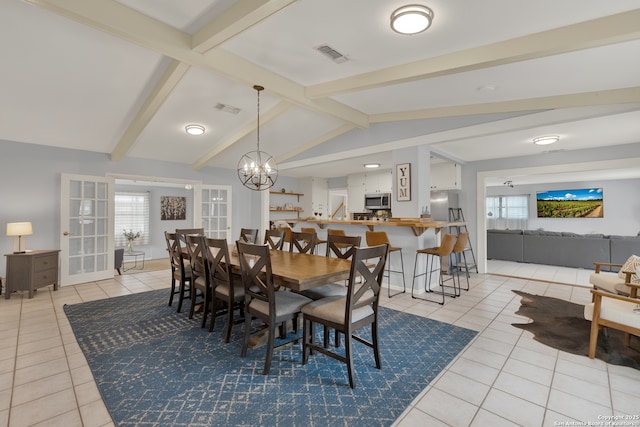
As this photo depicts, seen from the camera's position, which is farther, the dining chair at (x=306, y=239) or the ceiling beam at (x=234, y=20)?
the dining chair at (x=306, y=239)

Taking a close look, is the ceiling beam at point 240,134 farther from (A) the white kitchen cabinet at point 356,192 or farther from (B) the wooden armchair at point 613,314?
(B) the wooden armchair at point 613,314

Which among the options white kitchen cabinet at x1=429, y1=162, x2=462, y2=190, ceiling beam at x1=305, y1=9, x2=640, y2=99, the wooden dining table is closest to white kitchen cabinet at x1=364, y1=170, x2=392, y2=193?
white kitchen cabinet at x1=429, y1=162, x2=462, y2=190

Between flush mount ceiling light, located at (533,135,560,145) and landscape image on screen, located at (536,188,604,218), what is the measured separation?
5961 mm

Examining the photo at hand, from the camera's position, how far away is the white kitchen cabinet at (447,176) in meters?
6.28

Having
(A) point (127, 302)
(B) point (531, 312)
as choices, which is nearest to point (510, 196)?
(B) point (531, 312)

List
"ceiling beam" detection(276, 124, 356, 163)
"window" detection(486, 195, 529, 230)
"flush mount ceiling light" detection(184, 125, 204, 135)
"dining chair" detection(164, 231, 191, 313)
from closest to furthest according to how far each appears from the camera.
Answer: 1. "dining chair" detection(164, 231, 191, 313)
2. "flush mount ceiling light" detection(184, 125, 204, 135)
3. "ceiling beam" detection(276, 124, 356, 163)
4. "window" detection(486, 195, 529, 230)

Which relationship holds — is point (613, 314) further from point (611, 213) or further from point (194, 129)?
point (611, 213)

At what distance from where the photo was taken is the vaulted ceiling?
2.29m

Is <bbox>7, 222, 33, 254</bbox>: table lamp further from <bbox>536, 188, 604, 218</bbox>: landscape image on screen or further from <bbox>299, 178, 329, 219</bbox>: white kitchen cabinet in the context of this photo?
<bbox>536, 188, 604, 218</bbox>: landscape image on screen

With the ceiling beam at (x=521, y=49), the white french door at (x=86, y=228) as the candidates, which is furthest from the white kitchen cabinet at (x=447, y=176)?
the white french door at (x=86, y=228)

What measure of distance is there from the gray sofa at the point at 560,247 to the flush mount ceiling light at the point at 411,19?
6647mm

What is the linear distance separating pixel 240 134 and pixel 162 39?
2.65m

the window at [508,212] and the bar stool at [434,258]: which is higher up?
the window at [508,212]

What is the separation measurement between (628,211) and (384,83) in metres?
9.42
